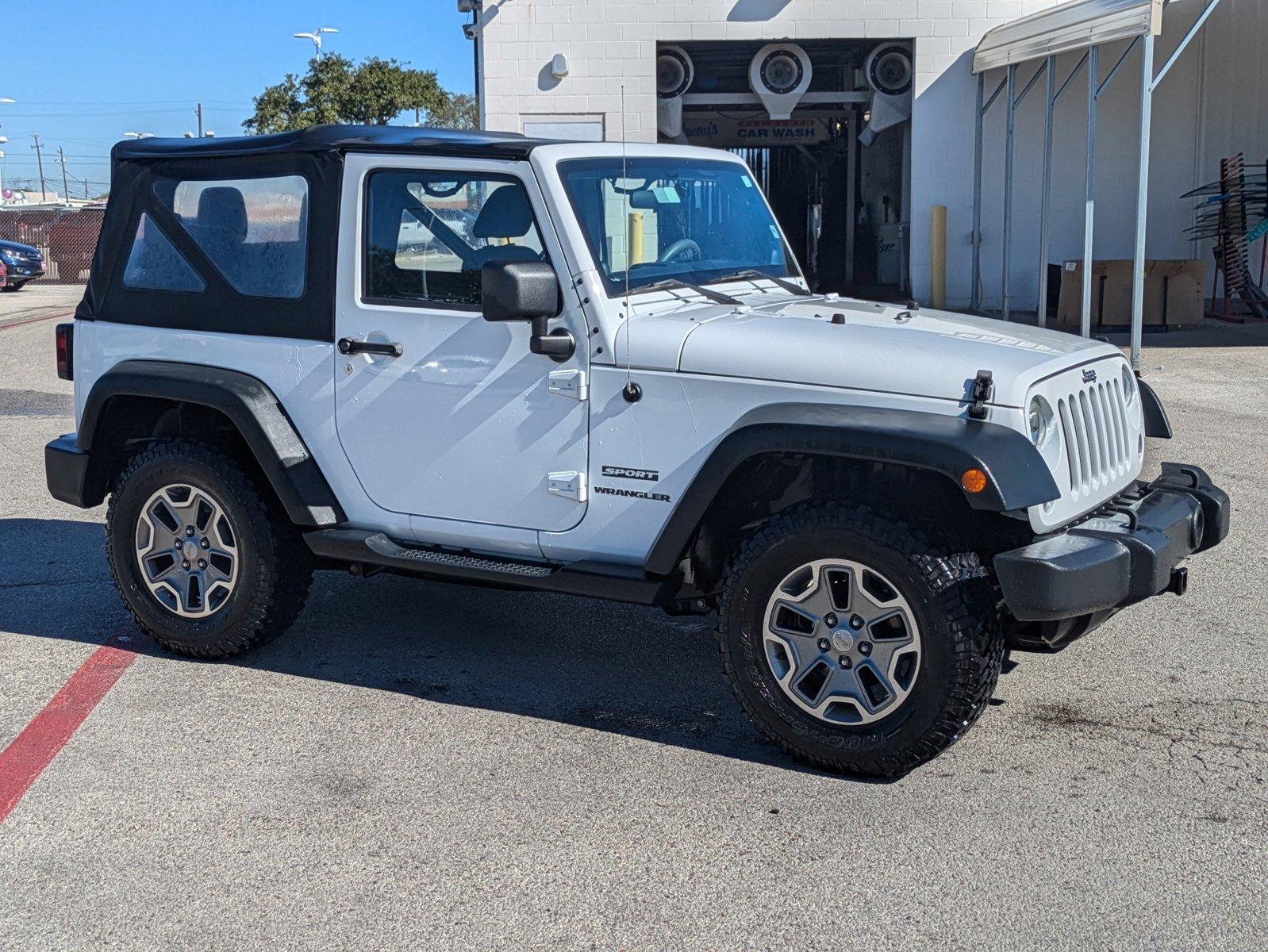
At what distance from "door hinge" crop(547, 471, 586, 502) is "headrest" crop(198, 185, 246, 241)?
5.39 ft

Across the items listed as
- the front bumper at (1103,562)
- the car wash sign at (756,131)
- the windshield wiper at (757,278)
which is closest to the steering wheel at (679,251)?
the windshield wiper at (757,278)

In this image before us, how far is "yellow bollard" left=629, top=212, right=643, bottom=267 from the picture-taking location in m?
4.78

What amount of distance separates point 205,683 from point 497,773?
1.44m

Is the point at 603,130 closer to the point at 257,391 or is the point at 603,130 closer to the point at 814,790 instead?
the point at 257,391

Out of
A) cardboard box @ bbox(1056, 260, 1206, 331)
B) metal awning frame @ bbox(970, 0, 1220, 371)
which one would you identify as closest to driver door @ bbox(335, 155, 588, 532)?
metal awning frame @ bbox(970, 0, 1220, 371)

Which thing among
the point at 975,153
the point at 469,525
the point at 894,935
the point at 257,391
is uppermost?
the point at 975,153

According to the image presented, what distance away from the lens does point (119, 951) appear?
3.28 meters

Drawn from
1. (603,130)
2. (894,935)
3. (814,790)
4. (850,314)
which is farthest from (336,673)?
(603,130)

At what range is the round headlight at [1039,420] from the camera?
13.3 feet

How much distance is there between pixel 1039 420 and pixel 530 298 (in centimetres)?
159

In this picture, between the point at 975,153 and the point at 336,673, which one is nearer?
the point at 336,673

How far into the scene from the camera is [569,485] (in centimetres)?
464

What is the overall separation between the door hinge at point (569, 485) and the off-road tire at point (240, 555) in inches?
46.8

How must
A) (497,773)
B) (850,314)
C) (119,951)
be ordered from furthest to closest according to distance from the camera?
(850,314)
(497,773)
(119,951)
